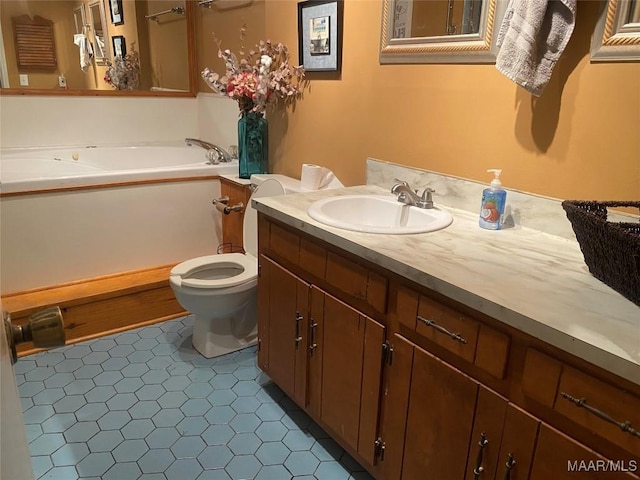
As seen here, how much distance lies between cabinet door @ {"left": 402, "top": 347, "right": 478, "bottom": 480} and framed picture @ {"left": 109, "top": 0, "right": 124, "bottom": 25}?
3275 mm

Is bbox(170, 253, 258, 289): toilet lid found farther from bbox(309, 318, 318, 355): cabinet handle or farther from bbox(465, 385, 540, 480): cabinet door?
bbox(465, 385, 540, 480): cabinet door

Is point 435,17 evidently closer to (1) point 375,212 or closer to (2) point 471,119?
(2) point 471,119

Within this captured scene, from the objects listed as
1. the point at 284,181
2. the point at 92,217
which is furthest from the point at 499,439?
the point at 92,217

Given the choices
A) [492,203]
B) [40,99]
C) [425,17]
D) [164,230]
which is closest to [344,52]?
[425,17]

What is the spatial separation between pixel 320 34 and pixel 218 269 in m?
1.24

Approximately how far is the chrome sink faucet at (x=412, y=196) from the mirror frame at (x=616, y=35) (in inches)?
26.0

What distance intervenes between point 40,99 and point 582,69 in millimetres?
3202

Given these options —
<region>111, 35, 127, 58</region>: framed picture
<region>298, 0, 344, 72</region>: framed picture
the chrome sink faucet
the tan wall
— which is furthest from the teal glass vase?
<region>111, 35, 127, 58</region>: framed picture

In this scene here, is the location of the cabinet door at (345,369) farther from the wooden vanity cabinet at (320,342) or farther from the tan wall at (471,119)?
the tan wall at (471,119)

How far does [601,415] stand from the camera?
927 mm

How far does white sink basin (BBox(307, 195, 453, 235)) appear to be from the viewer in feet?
5.57

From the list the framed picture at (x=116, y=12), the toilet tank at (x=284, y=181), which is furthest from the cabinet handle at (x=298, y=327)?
the framed picture at (x=116, y=12)

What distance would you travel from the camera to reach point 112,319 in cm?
264

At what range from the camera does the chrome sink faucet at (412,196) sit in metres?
1.78
